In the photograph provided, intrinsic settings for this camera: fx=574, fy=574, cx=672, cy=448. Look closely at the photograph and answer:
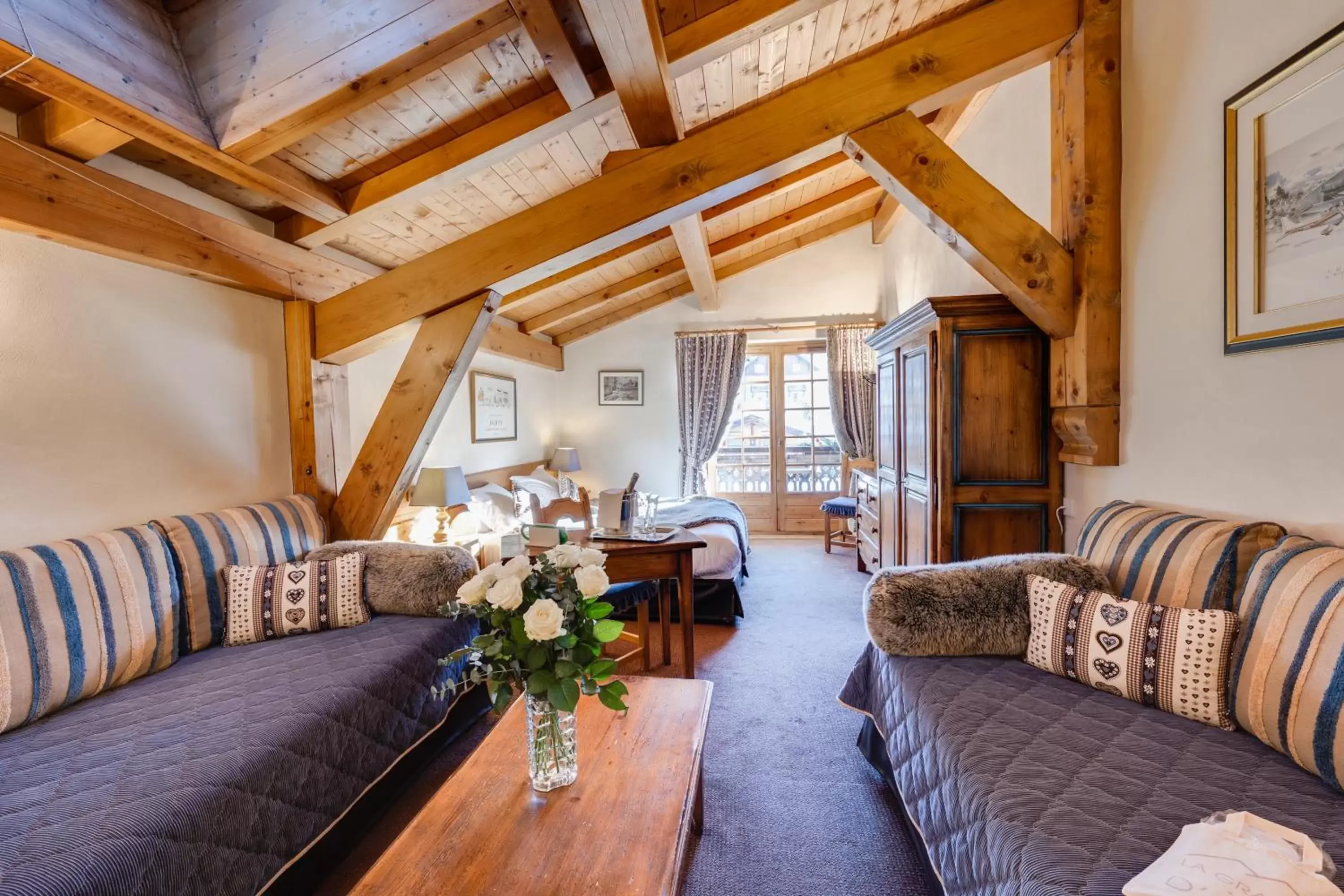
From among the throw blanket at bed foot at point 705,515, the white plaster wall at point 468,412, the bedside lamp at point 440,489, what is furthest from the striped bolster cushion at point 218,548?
the throw blanket at bed foot at point 705,515

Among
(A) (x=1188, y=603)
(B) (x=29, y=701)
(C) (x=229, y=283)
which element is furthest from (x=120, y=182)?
(A) (x=1188, y=603)

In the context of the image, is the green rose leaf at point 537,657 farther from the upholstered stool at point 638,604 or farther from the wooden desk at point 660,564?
the upholstered stool at point 638,604

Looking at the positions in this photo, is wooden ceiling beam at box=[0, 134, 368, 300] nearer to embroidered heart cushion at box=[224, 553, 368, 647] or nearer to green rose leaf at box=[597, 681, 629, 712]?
embroidered heart cushion at box=[224, 553, 368, 647]

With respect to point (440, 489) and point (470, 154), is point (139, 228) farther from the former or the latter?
point (440, 489)

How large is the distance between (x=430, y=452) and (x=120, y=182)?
2103 mm

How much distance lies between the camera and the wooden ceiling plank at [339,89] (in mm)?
1802

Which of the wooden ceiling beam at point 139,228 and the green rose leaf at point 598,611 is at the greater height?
the wooden ceiling beam at point 139,228

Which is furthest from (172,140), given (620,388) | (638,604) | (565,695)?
(620,388)

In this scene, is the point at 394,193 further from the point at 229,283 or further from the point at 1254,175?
the point at 1254,175

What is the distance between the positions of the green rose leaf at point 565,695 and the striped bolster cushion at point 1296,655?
150 centimetres

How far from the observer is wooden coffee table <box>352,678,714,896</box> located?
3.31 feet

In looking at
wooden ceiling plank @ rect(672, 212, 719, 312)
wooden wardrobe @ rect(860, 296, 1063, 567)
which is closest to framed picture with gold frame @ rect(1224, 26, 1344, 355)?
wooden wardrobe @ rect(860, 296, 1063, 567)

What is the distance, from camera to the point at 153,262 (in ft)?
6.66

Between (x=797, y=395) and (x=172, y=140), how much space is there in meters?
4.93
